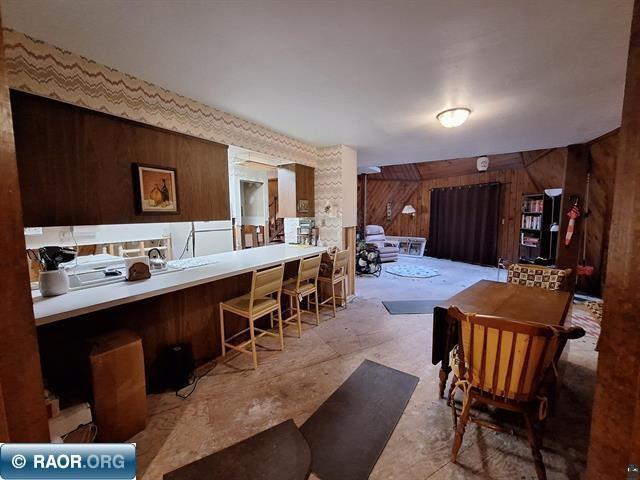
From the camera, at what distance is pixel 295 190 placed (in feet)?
12.6

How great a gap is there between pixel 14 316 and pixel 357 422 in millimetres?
1849

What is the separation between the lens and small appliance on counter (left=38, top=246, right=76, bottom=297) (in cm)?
165

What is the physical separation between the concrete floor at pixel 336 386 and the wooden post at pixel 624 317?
96 centimetres

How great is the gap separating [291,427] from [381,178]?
787 centimetres

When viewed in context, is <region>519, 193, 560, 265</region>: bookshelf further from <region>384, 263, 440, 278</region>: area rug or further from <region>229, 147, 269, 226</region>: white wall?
<region>229, 147, 269, 226</region>: white wall

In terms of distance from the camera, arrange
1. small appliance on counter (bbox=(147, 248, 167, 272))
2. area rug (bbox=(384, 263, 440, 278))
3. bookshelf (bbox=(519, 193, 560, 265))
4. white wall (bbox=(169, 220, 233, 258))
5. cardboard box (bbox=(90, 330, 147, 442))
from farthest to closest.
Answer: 1. area rug (bbox=(384, 263, 440, 278))
2. bookshelf (bbox=(519, 193, 560, 265))
3. white wall (bbox=(169, 220, 233, 258))
4. small appliance on counter (bbox=(147, 248, 167, 272))
5. cardboard box (bbox=(90, 330, 147, 442))

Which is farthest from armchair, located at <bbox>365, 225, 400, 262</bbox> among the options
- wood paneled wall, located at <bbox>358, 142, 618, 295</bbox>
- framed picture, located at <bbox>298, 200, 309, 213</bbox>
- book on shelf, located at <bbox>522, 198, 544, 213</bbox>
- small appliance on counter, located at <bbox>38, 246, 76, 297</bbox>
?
small appliance on counter, located at <bbox>38, 246, 76, 297</bbox>

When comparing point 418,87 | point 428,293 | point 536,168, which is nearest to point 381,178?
point 536,168

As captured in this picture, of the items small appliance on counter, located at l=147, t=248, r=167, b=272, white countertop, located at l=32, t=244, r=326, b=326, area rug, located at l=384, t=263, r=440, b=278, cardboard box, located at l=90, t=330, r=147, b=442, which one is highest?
small appliance on counter, located at l=147, t=248, r=167, b=272

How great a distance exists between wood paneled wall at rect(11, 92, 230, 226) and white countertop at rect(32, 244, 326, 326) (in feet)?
1.63

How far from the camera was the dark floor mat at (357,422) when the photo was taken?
1.47 meters

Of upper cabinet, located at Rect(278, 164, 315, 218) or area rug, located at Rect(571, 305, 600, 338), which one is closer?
area rug, located at Rect(571, 305, 600, 338)

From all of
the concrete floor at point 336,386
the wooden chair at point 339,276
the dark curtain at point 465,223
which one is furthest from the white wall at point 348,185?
the dark curtain at point 465,223

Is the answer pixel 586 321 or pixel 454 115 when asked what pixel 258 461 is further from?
pixel 586 321
